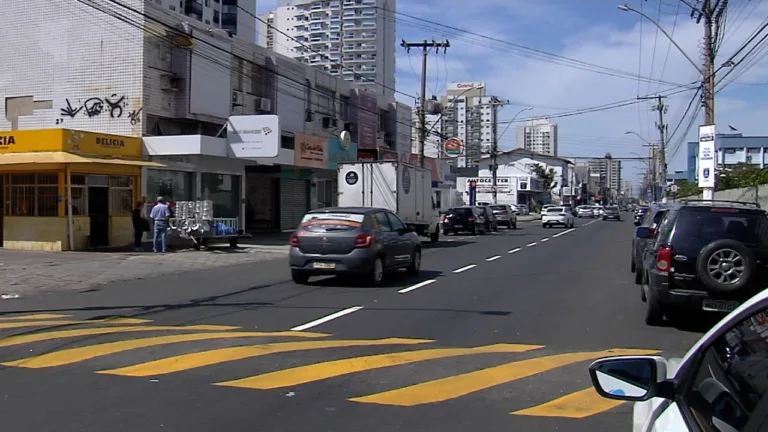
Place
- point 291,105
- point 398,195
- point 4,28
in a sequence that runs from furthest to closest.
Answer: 1. point 291,105
2. point 4,28
3. point 398,195

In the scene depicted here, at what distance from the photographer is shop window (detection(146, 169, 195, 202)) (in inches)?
1094

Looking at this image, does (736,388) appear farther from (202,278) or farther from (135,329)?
(202,278)

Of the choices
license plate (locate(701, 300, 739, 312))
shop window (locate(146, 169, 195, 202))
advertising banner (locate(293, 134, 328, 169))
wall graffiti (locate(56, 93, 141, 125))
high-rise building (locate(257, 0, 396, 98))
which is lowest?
license plate (locate(701, 300, 739, 312))

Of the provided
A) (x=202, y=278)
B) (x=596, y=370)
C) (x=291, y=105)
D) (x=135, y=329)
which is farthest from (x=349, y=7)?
(x=596, y=370)

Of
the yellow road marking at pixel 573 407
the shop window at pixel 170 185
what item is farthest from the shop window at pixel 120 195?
the yellow road marking at pixel 573 407

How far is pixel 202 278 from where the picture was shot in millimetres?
16766

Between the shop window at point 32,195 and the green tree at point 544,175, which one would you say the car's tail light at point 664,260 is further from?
the green tree at point 544,175

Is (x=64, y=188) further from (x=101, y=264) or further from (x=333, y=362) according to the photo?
(x=333, y=362)

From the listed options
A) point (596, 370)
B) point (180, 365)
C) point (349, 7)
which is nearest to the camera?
point (596, 370)

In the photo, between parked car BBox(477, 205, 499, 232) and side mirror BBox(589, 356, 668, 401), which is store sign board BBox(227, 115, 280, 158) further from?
side mirror BBox(589, 356, 668, 401)

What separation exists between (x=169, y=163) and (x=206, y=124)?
3.90 meters

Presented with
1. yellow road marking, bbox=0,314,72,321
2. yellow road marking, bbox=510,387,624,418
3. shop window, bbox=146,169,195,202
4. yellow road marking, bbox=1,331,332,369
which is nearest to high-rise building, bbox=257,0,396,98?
shop window, bbox=146,169,195,202

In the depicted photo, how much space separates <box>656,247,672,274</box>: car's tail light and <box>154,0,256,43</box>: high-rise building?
285 feet

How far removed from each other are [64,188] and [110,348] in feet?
56.1
